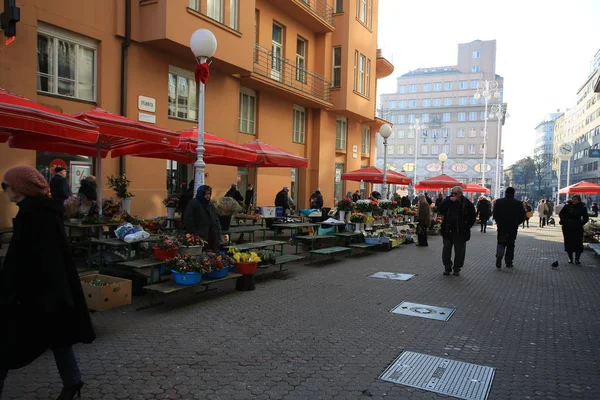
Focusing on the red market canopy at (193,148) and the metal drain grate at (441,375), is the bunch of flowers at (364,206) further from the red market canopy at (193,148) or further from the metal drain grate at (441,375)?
the metal drain grate at (441,375)

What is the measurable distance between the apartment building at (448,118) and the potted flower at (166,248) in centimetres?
7582

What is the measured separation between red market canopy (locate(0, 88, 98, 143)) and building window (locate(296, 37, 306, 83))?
1613cm

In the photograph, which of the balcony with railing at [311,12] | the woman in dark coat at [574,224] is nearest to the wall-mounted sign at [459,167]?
the balcony with railing at [311,12]

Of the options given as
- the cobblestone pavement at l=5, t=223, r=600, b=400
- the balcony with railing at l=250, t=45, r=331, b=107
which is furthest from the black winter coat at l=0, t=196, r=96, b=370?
the balcony with railing at l=250, t=45, r=331, b=107

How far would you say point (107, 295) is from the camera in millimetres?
5918

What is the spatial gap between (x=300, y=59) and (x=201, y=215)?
16.8 meters

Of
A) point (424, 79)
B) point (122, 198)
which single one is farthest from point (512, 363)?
point (424, 79)

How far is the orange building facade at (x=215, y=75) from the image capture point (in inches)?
456

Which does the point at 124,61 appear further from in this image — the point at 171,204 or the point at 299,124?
the point at 299,124

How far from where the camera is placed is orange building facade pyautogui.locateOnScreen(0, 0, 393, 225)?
11594mm

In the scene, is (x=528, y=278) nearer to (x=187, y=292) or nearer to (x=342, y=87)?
(x=187, y=292)

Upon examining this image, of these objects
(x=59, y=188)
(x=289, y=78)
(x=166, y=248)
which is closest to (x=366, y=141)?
(x=289, y=78)

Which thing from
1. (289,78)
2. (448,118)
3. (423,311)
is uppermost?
(448,118)

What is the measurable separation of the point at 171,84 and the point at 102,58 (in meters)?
2.65
